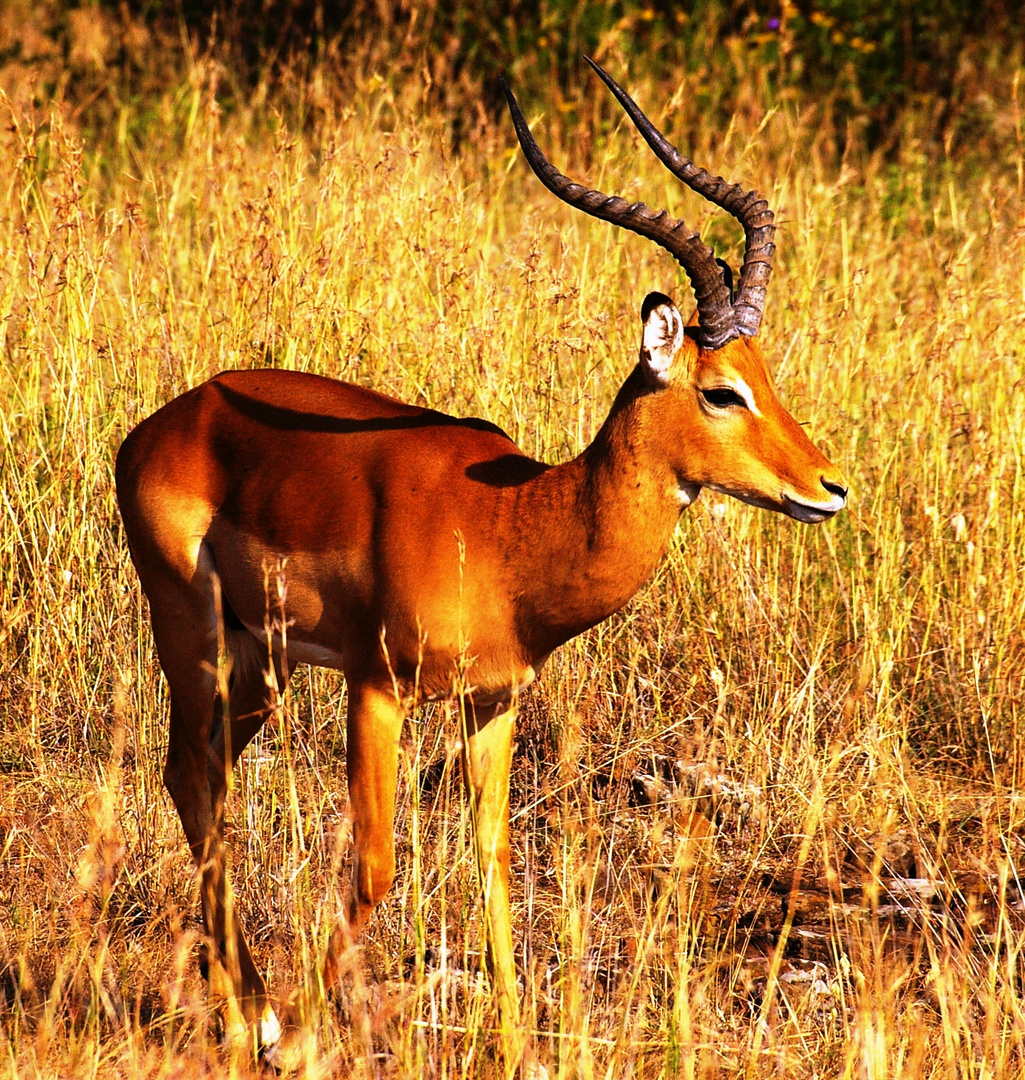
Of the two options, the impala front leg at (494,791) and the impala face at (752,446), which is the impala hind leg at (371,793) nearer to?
the impala front leg at (494,791)

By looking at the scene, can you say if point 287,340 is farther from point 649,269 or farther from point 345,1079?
point 345,1079

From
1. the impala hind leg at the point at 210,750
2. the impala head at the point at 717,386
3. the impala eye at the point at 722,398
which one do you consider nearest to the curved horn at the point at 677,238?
the impala head at the point at 717,386

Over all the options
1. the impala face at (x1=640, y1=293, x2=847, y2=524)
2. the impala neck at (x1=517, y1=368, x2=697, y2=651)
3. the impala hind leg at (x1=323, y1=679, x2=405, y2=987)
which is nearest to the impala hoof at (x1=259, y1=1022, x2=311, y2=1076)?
the impala hind leg at (x1=323, y1=679, x2=405, y2=987)

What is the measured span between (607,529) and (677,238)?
0.66 meters

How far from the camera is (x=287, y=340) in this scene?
5.57 metres

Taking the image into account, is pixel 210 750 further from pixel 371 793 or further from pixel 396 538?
pixel 396 538

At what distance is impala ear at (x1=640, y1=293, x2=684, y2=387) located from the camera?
135 inches

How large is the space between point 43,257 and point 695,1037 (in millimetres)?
3489

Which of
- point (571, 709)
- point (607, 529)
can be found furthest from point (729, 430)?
point (571, 709)

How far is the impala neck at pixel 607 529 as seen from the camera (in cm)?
354

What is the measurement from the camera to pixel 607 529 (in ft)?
11.6

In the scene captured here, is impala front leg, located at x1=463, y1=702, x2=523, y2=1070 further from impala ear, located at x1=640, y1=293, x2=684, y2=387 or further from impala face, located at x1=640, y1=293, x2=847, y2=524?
impala ear, located at x1=640, y1=293, x2=684, y2=387

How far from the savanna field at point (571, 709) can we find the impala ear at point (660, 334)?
88cm

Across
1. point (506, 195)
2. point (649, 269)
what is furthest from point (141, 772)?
point (506, 195)
